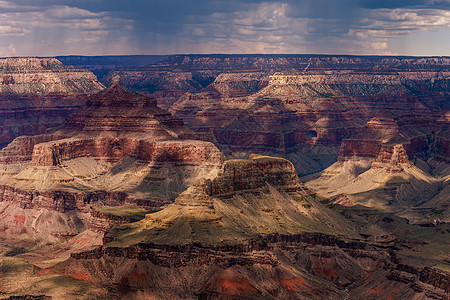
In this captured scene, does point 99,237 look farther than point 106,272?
Yes

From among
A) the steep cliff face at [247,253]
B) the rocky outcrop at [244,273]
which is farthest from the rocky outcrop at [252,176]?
the rocky outcrop at [244,273]

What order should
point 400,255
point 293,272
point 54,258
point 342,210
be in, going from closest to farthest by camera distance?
point 293,272
point 400,255
point 54,258
point 342,210

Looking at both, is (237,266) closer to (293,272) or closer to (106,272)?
(293,272)

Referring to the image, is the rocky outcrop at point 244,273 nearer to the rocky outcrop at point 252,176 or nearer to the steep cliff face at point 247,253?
the steep cliff face at point 247,253

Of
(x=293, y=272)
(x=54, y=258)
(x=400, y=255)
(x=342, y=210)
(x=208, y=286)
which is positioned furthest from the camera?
(x=342, y=210)

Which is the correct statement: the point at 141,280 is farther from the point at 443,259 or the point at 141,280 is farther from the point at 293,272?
the point at 443,259

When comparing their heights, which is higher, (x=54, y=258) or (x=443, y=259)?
(x=443, y=259)

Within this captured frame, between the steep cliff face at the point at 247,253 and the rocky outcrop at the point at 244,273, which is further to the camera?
the steep cliff face at the point at 247,253

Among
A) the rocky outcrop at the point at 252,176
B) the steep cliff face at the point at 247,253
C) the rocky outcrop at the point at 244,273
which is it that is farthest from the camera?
the rocky outcrop at the point at 252,176

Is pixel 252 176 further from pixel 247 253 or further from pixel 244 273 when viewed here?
pixel 244 273

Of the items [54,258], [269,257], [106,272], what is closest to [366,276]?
[269,257]

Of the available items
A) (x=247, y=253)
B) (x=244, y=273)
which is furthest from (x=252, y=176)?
(x=244, y=273)
